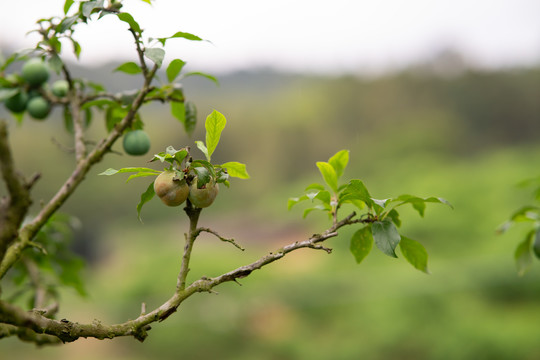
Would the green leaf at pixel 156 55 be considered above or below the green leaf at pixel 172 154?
above

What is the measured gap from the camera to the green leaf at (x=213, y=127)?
0.39 meters

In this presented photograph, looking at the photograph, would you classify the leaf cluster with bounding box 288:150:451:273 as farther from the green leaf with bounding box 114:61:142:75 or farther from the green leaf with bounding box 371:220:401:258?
the green leaf with bounding box 114:61:142:75

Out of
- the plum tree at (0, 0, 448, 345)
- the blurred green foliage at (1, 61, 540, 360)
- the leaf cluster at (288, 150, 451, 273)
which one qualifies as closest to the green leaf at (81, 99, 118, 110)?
the plum tree at (0, 0, 448, 345)

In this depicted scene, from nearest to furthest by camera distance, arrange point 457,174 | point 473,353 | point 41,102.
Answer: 1. point 41,102
2. point 473,353
3. point 457,174

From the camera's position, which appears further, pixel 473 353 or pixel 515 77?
pixel 515 77

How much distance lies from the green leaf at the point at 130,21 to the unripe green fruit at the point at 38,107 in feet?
0.54

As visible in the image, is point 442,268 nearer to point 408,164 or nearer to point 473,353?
point 473,353

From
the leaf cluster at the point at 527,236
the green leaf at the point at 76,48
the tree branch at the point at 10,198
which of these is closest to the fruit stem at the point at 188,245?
the tree branch at the point at 10,198

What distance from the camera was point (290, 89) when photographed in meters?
6.99

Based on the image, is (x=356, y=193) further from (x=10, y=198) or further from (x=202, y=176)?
(x=10, y=198)

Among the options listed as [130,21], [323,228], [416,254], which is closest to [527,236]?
[416,254]

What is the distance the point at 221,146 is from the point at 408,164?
202 centimetres

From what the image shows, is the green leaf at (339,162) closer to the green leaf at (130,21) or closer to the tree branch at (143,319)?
the tree branch at (143,319)

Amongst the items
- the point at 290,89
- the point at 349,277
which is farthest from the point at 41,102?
the point at 290,89
